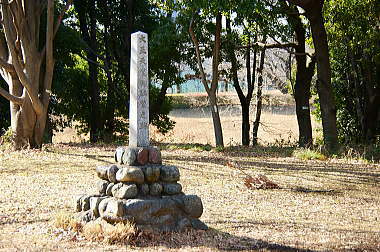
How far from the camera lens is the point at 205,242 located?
6.39 m

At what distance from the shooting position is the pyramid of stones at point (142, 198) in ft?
21.2

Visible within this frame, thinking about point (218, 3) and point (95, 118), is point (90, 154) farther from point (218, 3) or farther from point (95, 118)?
point (95, 118)

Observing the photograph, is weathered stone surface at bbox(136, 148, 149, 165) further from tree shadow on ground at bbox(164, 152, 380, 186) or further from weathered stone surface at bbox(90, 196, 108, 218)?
tree shadow on ground at bbox(164, 152, 380, 186)

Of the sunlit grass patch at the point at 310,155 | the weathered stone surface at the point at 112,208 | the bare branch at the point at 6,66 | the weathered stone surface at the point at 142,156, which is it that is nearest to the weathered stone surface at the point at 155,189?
the weathered stone surface at the point at 142,156

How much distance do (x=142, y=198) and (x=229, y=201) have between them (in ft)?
9.51

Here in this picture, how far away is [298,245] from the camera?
21.0 feet

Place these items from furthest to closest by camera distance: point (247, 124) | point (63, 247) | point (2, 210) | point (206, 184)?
point (247, 124) → point (206, 184) → point (2, 210) → point (63, 247)

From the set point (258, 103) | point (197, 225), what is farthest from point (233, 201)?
point (258, 103)

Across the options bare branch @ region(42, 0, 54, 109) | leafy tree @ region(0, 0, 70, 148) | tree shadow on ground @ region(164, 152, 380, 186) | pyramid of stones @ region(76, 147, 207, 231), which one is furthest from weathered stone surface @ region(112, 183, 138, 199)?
bare branch @ region(42, 0, 54, 109)

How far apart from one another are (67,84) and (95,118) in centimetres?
202

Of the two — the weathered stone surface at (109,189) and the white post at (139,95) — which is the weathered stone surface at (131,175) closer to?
the weathered stone surface at (109,189)

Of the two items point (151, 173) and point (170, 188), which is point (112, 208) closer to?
point (151, 173)

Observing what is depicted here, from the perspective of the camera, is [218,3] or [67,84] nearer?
[218,3]

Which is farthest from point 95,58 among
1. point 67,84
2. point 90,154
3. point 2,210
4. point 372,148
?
point 2,210
